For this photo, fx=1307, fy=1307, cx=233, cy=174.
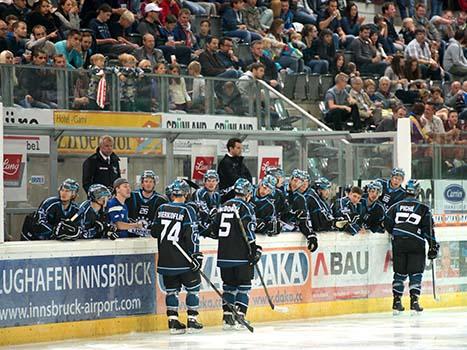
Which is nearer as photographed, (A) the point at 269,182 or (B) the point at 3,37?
(A) the point at 269,182

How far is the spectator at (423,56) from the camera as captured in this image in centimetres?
2217

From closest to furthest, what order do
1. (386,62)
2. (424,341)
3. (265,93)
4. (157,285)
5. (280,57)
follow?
(424,341) < (157,285) < (265,93) < (280,57) < (386,62)

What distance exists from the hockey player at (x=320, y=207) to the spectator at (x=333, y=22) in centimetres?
660

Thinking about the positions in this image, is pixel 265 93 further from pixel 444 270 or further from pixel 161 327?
pixel 161 327

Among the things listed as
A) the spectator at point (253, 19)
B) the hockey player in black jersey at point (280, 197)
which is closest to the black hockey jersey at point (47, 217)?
the hockey player in black jersey at point (280, 197)

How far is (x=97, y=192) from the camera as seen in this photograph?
42.8 ft

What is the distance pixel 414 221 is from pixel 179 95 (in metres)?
3.15

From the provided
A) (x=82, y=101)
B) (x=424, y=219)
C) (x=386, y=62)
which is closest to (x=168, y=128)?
(x=82, y=101)

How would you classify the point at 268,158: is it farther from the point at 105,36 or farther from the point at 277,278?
the point at 105,36

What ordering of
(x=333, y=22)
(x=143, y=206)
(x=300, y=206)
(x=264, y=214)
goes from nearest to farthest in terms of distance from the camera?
(x=143, y=206) < (x=264, y=214) < (x=300, y=206) < (x=333, y=22)

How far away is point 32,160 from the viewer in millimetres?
13656

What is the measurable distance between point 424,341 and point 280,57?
7.99m

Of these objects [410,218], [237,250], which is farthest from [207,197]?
[410,218]

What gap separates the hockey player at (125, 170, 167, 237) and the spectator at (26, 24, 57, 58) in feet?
7.51
